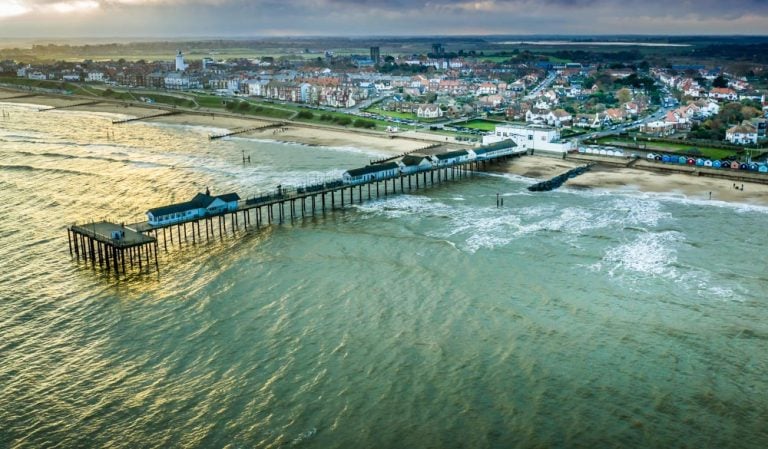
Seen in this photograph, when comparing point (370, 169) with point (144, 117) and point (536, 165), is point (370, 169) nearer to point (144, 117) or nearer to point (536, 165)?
point (536, 165)

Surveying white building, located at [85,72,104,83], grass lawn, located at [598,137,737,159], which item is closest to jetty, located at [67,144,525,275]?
grass lawn, located at [598,137,737,159]

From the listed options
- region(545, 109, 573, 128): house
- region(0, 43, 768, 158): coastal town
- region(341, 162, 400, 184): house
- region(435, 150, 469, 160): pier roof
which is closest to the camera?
region(341, 162, 400, 184): house

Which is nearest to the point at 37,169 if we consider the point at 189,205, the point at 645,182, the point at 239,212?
the point at 239,212

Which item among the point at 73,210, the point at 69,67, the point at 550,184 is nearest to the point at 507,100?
the point at 550,184

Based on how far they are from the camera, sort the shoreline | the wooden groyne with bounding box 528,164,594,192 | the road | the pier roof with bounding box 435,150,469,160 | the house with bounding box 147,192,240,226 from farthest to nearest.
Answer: the road → the pier roof with bounding box 435,150,469,160 → the wooden groyne with bounding box 528,164,594,192 → the shoreline → the house with bounding box 147,192,240,226

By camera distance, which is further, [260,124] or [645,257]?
[260,124]

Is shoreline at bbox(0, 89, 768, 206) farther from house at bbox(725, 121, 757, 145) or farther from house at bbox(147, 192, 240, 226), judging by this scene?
house at bbox(147, 192, 240, 226)

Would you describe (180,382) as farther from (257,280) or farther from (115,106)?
(115,106)
